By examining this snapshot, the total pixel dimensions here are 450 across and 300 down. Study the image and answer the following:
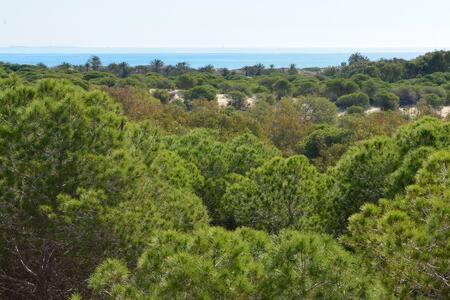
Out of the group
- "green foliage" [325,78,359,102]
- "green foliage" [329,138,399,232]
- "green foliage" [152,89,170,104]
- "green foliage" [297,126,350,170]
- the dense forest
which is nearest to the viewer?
the dense forest

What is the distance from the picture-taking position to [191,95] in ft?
233

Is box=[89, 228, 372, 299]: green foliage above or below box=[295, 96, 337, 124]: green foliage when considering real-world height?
above

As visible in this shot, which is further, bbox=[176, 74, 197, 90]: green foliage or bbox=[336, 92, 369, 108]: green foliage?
bbox=[176, 74, 197, 90]: green foliage

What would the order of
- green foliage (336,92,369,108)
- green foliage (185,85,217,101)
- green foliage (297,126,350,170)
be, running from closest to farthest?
green foliage (297,126,350,170) < green foliage (185,85,217,101) < green foliage (336,92,369,108)

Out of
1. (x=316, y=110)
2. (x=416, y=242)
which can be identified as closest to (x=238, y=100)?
(x=316, y=110)

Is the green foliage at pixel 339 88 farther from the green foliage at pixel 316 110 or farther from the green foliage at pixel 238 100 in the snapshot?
the green foliage at pixel 316 110

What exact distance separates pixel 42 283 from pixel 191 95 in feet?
201

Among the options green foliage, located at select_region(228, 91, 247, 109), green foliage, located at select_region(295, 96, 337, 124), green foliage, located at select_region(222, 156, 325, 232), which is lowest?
green foliage, located at select_region(228, 91, 247, 109)

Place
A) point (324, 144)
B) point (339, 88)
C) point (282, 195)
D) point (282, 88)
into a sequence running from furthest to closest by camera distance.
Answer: point (282, 88)
point (339, 88)
point (324, 144)
point (282, 195)

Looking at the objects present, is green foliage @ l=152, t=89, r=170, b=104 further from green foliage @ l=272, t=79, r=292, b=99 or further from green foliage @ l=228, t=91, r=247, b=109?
green foliage @ l=272, t=79, r=292, b=99

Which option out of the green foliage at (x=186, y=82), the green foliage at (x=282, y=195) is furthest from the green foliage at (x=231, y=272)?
the green foliage at (x=186, y=82)

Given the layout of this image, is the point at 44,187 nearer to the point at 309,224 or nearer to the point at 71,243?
the point at 71,243

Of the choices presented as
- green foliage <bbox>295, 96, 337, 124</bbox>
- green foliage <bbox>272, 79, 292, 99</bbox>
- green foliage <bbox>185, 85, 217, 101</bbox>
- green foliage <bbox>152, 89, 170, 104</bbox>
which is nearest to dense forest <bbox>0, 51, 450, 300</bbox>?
green foliage <bbox>295, 96, 337, 124</bbox>

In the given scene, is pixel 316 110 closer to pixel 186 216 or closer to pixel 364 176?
pixel 364 176
